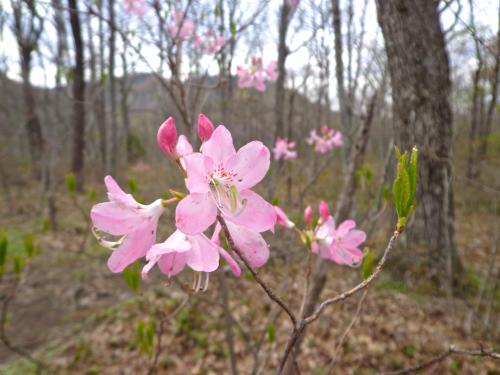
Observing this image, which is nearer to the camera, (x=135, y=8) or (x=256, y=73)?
(x=256, y=73)

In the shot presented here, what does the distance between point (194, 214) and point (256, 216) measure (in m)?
0.14

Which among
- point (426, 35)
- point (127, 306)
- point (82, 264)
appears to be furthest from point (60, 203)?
point (426, 35)

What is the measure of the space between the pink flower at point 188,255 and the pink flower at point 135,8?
11.5 ft

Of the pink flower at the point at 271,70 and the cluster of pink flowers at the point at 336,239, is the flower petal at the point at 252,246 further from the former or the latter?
the pink flower at the point at 271,70

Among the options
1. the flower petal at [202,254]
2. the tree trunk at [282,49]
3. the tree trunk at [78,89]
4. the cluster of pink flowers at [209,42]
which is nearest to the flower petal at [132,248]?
the flower petal at [202,254]

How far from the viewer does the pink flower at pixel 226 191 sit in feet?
2.33

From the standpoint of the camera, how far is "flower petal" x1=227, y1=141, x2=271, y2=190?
0.81 metres

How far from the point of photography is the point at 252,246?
0.80m

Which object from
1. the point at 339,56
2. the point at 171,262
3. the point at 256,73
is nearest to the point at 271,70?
the point at 256,73

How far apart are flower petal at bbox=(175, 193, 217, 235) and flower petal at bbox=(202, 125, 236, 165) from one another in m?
0.10

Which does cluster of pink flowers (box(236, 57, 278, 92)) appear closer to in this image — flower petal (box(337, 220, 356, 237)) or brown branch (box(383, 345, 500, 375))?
flower petal (box(337, 220, 356, 237))

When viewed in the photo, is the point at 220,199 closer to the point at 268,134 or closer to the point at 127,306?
the point at 127,306

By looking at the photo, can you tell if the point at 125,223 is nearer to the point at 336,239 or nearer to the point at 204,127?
the point at 204,127

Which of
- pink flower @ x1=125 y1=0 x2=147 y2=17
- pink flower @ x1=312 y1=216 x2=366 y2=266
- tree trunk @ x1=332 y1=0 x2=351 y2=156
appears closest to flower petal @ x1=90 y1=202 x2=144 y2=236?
pink flower @ x1=312 y1=216 x2=366 y2=266
